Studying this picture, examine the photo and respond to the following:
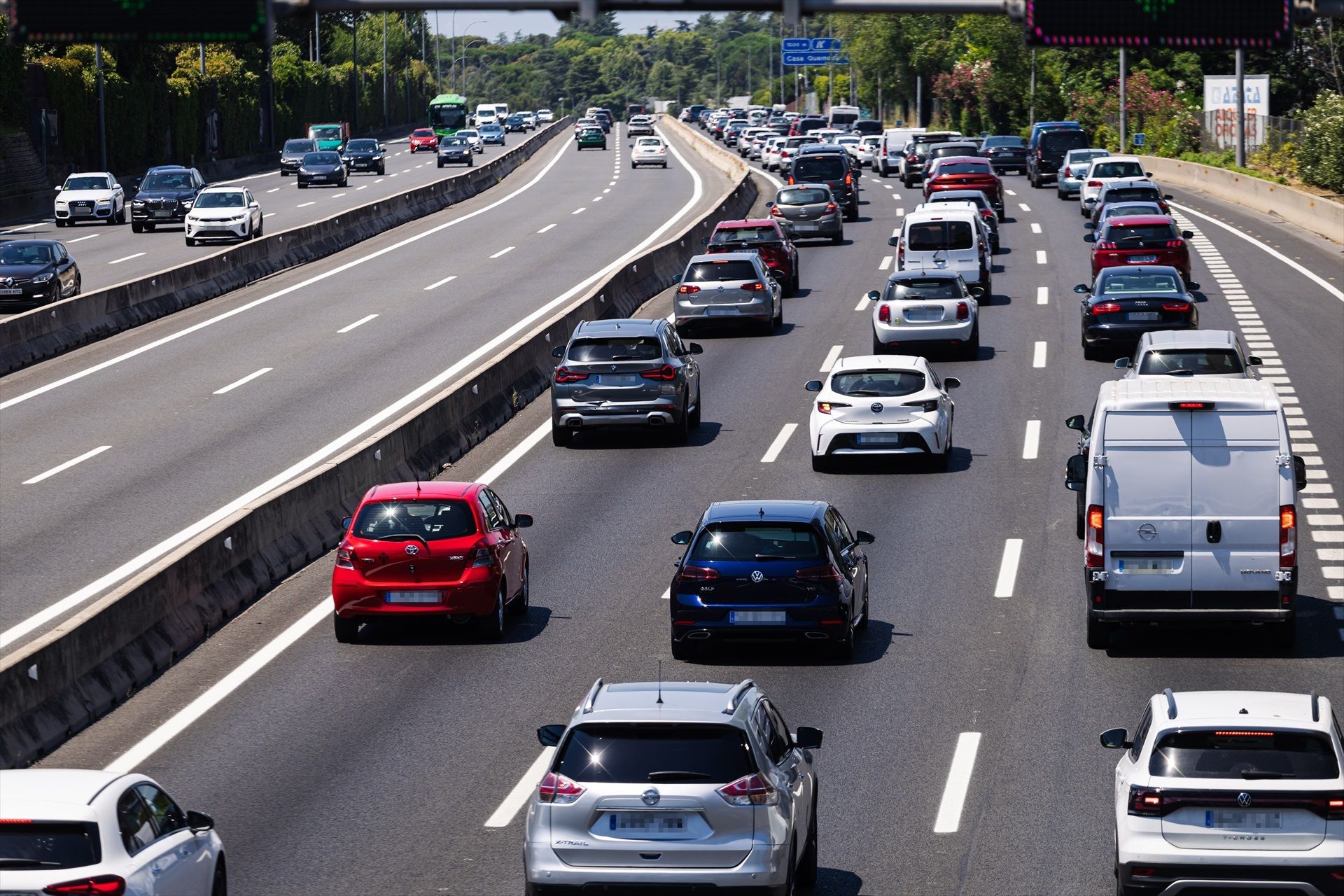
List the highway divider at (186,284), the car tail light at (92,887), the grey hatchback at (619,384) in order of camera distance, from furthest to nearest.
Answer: the highway divider at (186,284) < the grey hatchback at (619,384) < the car tail light at (92,887)

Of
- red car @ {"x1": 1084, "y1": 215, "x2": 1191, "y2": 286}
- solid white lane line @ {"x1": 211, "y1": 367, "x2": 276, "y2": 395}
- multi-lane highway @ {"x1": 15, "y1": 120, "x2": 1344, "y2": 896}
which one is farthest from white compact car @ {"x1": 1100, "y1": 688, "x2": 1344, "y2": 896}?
red car @ {"x1": 1084, "y1": 215, "x2": 1191, "y2": 286}

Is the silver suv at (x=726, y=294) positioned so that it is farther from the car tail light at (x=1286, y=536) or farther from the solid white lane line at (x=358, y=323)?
the car tail light at (x=1286, y=536)

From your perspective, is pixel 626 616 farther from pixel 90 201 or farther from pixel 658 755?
pixel 90 201

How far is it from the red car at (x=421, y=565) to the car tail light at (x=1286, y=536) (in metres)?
7.26

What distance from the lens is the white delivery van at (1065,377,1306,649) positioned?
19172mm

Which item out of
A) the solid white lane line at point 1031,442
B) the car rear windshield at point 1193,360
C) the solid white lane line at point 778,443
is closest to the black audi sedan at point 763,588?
the solid white lane line at point 778,443

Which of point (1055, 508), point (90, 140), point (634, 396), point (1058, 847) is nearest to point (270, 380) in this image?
point (634, 396)

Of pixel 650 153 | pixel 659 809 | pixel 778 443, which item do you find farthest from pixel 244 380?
pixel 650 153

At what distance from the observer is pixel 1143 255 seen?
43.8 metres

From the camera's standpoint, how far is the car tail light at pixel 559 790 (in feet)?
37.3

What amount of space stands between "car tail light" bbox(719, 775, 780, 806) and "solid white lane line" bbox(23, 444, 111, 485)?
19075 mm

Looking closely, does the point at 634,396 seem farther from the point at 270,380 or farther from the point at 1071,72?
the point at 1071,72

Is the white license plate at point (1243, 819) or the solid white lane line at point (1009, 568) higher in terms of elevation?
the white license plate at point (1243, 819)

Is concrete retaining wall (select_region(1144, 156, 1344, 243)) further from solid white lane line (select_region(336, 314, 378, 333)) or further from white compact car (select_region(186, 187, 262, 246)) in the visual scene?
white compact car (select_region(186, 187, 262, 246))
